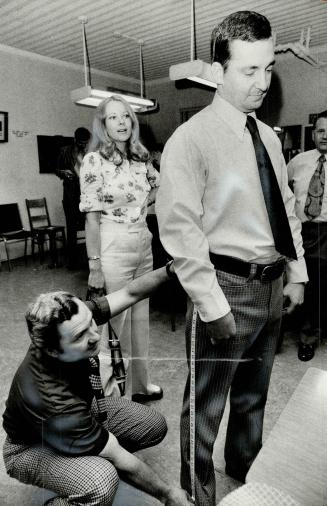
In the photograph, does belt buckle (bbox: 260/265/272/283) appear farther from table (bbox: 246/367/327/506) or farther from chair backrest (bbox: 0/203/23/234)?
chair backrest (bbox: 0/203/23/234)

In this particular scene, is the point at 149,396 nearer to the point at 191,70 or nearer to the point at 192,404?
the point at 192,404

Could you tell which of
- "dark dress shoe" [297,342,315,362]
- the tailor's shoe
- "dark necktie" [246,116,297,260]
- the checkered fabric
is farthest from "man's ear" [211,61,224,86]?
"dark dress shoe" [297,342,315,362]

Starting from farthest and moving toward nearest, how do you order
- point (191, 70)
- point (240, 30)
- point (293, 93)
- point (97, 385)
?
point (293, 93)
point (191, 70)
point (97, 385)
point (240, 30)

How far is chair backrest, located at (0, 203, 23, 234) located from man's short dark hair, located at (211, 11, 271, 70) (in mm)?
5760

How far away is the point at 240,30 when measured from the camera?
1.21 meters

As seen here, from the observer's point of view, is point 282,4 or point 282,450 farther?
point 282,4

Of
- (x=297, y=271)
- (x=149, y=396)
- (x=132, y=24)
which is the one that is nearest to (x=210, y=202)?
(x=297, y=271)

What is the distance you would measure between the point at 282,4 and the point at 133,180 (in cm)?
425

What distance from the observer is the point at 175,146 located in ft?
4.09

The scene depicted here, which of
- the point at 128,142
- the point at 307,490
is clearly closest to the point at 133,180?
the point at 128,142

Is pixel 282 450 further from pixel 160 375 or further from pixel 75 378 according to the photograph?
pixel 160 375

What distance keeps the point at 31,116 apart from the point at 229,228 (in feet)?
22.5

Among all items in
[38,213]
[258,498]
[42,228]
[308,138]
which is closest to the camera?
[258,498]

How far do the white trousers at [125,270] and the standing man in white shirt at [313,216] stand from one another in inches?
54.0
